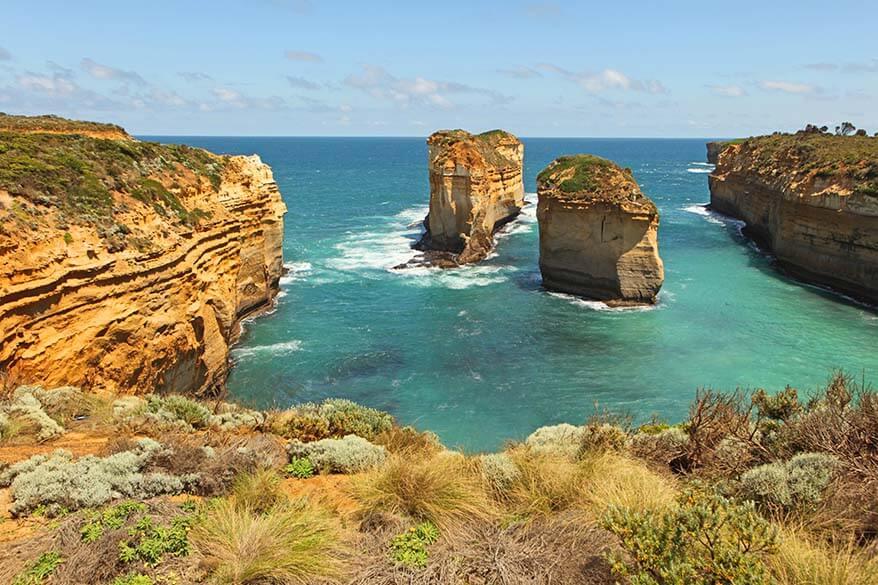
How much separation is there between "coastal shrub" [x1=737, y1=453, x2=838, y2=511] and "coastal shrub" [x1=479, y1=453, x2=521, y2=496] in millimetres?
2885

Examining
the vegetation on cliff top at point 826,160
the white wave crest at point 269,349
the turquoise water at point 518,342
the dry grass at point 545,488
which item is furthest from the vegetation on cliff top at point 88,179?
the vegetation on cliff top at point 826,160

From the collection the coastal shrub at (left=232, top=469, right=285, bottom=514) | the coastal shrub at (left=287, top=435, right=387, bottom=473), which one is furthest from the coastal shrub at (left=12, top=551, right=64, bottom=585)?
the coastal shrub at (left=287, top=435, right=387, bottom=473)

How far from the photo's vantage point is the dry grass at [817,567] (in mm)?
4918

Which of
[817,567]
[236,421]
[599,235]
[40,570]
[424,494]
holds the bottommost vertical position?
[236,421]

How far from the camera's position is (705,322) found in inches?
1161

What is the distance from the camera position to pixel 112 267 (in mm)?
14453

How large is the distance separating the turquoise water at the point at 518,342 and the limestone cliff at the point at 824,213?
1.63 meters

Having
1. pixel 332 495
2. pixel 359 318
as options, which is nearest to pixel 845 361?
pixel 359 318

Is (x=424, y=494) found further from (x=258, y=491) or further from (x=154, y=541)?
(x=154, y=541)

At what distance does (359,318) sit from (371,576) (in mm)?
25246

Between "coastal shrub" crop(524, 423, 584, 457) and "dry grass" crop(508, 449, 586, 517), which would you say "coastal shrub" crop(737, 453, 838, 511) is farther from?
"coastal shrub" crop(524, 423, 584, 457)

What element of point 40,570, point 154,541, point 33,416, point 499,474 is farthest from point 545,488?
point 33,416

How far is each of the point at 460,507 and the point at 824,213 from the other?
123ft

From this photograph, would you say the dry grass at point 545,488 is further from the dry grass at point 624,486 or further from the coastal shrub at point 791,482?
the coastal shrub at point 791,482
